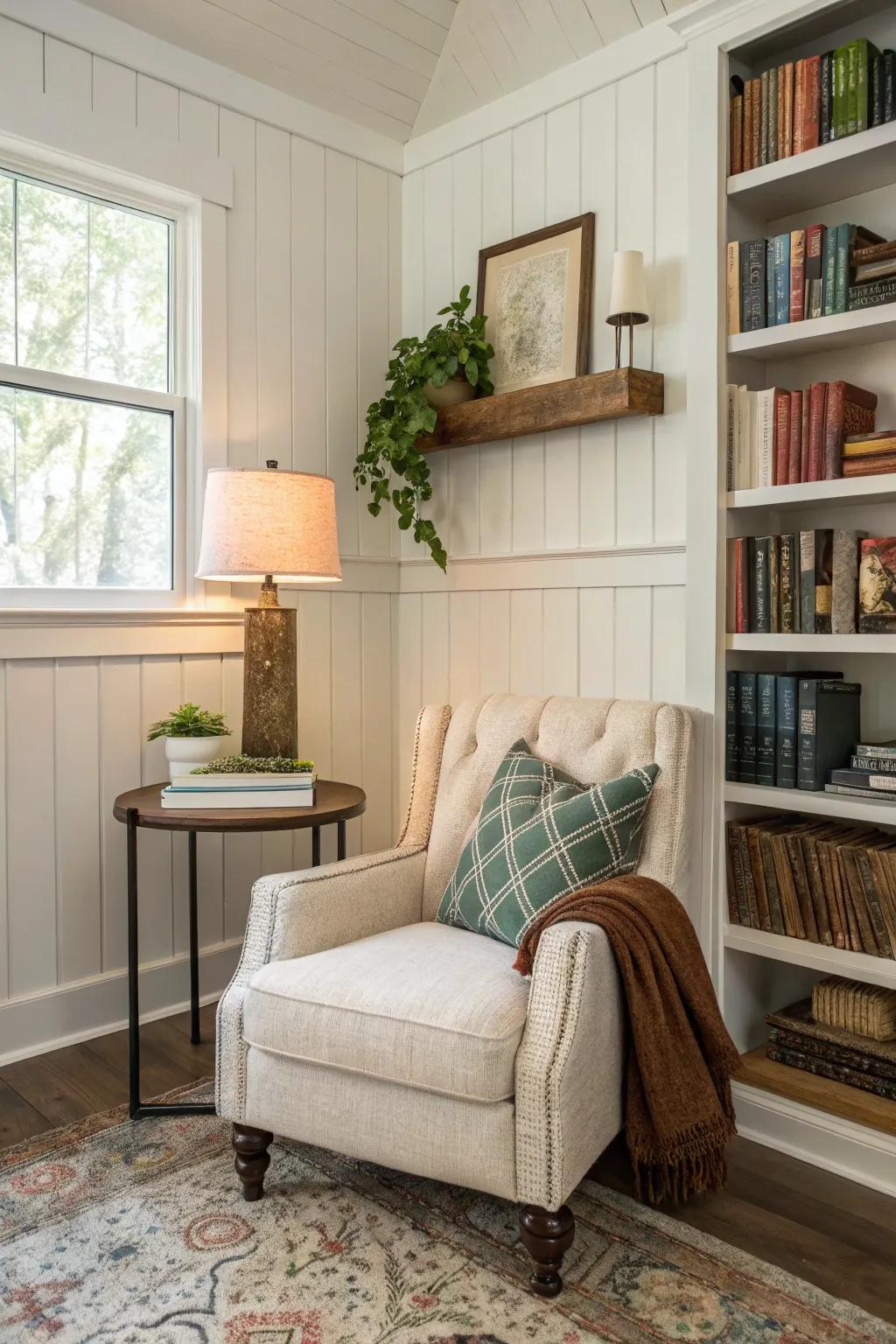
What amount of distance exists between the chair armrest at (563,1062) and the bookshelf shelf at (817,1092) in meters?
0.50

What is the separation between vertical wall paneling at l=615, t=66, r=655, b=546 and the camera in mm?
2504

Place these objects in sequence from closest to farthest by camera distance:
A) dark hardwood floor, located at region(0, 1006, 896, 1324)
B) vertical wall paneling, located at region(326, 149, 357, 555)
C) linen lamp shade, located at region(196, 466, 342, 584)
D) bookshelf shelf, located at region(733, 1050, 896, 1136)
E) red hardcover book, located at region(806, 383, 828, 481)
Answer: dark hardwood floor, located at region(0, 1006, 896, 1324) → bookshelf shelf, located at region(733, 1050, 896, 1136) → red hardcover book, located at region(806, 383, 828, 481) → linen lamp shade, located at region(196, 466, 342, 584) → vertical wall paneling, located at region(326, 149, 357, 555)

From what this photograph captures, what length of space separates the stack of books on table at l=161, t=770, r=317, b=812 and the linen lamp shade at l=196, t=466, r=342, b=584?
1.56 ft

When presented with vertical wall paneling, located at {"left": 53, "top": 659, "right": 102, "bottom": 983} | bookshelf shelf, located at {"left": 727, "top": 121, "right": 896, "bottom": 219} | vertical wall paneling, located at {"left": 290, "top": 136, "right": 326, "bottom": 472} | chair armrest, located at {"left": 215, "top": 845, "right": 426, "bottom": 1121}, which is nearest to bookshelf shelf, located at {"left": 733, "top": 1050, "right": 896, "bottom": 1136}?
chair armrest, located at {"left": 215, "top": 845, "right": 426, "bottom": 1121}

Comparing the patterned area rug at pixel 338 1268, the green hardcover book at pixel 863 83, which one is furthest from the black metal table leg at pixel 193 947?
the green hardcover book at pixel 863 83

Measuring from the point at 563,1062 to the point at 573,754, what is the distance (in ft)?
2.45

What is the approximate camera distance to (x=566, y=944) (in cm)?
162

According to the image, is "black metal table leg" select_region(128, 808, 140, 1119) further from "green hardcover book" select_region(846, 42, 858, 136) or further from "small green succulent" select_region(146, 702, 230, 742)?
"green hardcover book" select_region(846, 42, 858, 136)

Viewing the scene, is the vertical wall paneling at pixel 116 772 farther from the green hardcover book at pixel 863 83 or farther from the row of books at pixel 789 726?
the green hardcover book at pixel 863 83

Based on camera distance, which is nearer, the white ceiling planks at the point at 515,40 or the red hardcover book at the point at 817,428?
the red hardcover book at the point at 817,428

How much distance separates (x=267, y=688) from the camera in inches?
98.2

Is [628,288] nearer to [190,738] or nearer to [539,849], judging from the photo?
[539,849]

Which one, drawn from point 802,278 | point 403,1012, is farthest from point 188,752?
point 802,278

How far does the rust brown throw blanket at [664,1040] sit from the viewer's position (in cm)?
173
